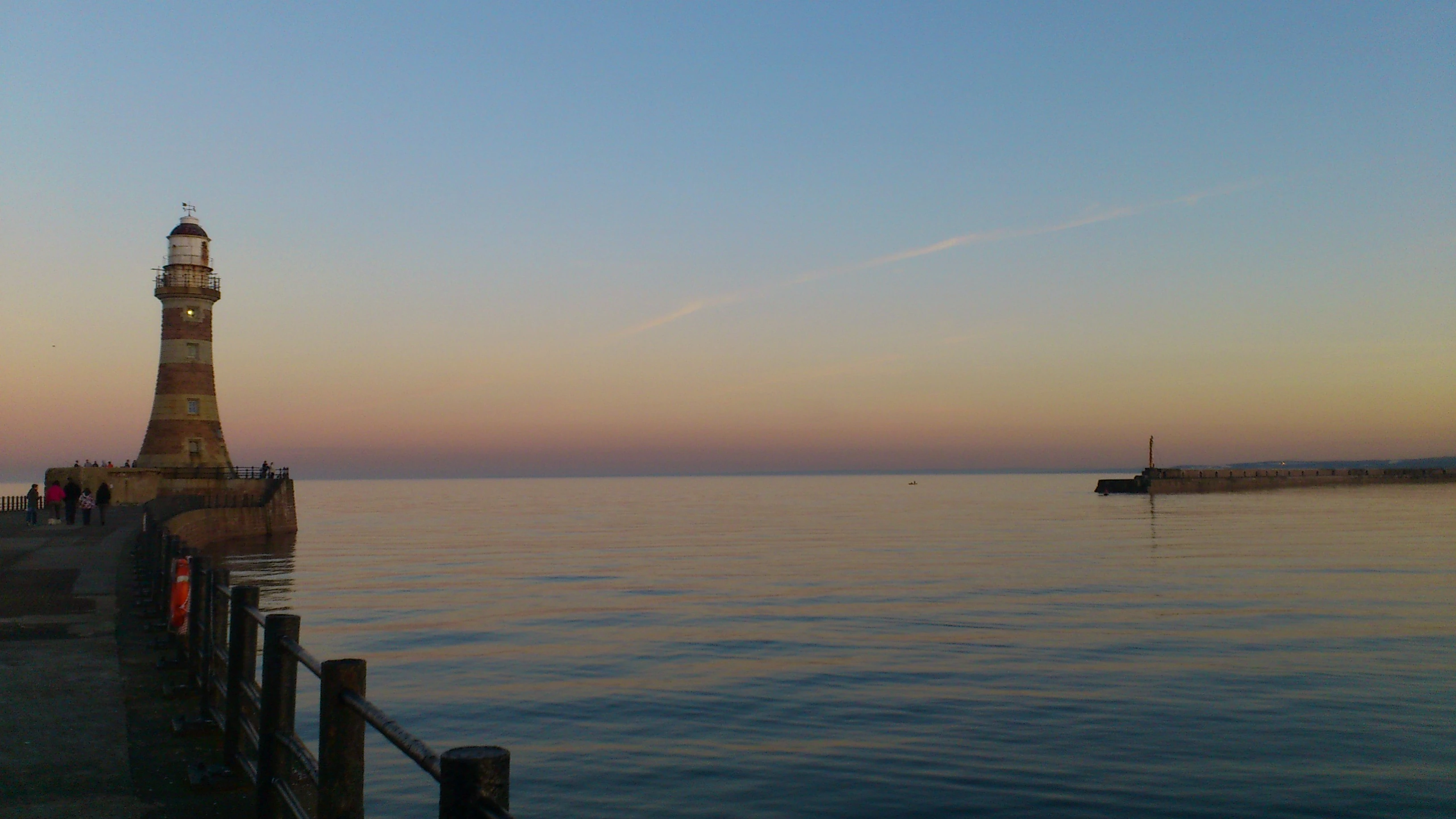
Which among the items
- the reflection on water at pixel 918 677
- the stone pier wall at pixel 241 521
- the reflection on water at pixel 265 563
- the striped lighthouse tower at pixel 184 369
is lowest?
the reflection on water at pixel 918 677

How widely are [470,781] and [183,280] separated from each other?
6678 cm

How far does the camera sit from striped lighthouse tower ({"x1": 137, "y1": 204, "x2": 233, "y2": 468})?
6162 cm

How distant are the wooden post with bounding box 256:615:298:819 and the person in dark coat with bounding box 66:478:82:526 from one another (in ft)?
140

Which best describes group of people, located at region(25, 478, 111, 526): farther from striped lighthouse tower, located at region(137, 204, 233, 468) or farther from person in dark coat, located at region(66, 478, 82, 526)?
striped lighthouse tower, located at region(137, 204, 233, 468)

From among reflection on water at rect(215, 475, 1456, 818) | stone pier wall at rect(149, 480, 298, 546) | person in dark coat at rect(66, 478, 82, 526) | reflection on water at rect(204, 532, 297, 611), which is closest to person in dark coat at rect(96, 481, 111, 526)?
person in dark coat at rect(66, 478, 82, 526)

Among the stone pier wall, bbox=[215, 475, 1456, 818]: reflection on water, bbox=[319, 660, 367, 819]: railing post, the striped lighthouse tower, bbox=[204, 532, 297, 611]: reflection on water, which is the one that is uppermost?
the striped lighthouse tower

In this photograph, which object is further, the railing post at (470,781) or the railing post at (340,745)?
the railing post at (340,745)

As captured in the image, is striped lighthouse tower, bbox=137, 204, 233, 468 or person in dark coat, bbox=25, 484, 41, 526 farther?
striped lighthouse tower, bbox=137, 204, 233, 468

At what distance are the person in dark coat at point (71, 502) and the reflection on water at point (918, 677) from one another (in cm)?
653

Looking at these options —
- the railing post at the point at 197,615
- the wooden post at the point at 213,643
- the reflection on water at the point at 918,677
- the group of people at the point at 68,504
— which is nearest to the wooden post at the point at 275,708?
the wooden post at the point at 213,643

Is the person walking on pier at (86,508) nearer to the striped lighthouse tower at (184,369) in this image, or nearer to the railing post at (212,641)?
the striped lighthouse tower at (184,369)

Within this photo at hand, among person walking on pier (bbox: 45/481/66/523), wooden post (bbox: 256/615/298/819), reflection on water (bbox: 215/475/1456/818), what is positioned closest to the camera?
wooden post (bbox: 256/615/298/819)

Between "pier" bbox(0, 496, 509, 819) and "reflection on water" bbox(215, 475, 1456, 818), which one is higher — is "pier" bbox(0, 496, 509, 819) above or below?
above

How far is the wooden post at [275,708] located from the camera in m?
6.29
